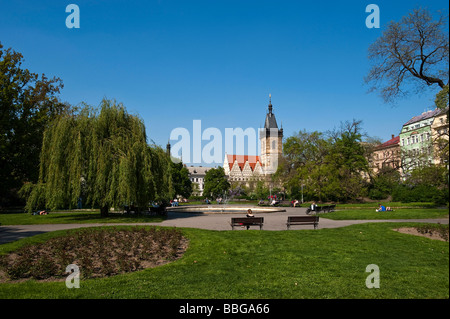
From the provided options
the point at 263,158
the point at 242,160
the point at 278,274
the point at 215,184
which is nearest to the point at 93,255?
the point at 278,274

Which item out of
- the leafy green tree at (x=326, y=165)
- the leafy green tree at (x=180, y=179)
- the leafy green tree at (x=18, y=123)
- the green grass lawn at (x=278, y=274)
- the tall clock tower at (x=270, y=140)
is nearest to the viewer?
the green grass lawn at (x=278, y=274)

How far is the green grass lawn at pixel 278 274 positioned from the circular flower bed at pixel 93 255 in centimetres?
60

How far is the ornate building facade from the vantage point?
4968 inches

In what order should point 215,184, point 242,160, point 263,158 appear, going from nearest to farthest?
point 215,184 → point 263,158 → point 242,160

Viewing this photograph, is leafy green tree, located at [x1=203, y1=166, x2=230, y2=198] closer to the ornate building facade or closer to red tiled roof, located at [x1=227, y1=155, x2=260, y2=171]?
the ornate building facade

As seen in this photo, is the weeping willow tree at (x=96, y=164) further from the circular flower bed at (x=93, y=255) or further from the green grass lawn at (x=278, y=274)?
the green grass lawn at (x=278, y=274)

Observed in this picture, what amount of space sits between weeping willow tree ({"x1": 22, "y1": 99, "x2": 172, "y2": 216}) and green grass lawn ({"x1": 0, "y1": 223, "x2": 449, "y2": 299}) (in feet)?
30.0

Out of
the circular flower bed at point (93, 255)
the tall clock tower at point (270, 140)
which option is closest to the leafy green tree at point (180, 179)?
the tall clock tower at point (270, 140)

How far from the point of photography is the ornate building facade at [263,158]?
414 ft

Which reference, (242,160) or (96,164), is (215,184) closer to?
(242,160)

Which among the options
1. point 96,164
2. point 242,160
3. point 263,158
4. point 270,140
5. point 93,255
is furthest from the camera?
point 242,160

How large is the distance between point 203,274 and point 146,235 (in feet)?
21.6

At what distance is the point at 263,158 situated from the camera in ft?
450

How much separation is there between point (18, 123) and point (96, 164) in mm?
15352
